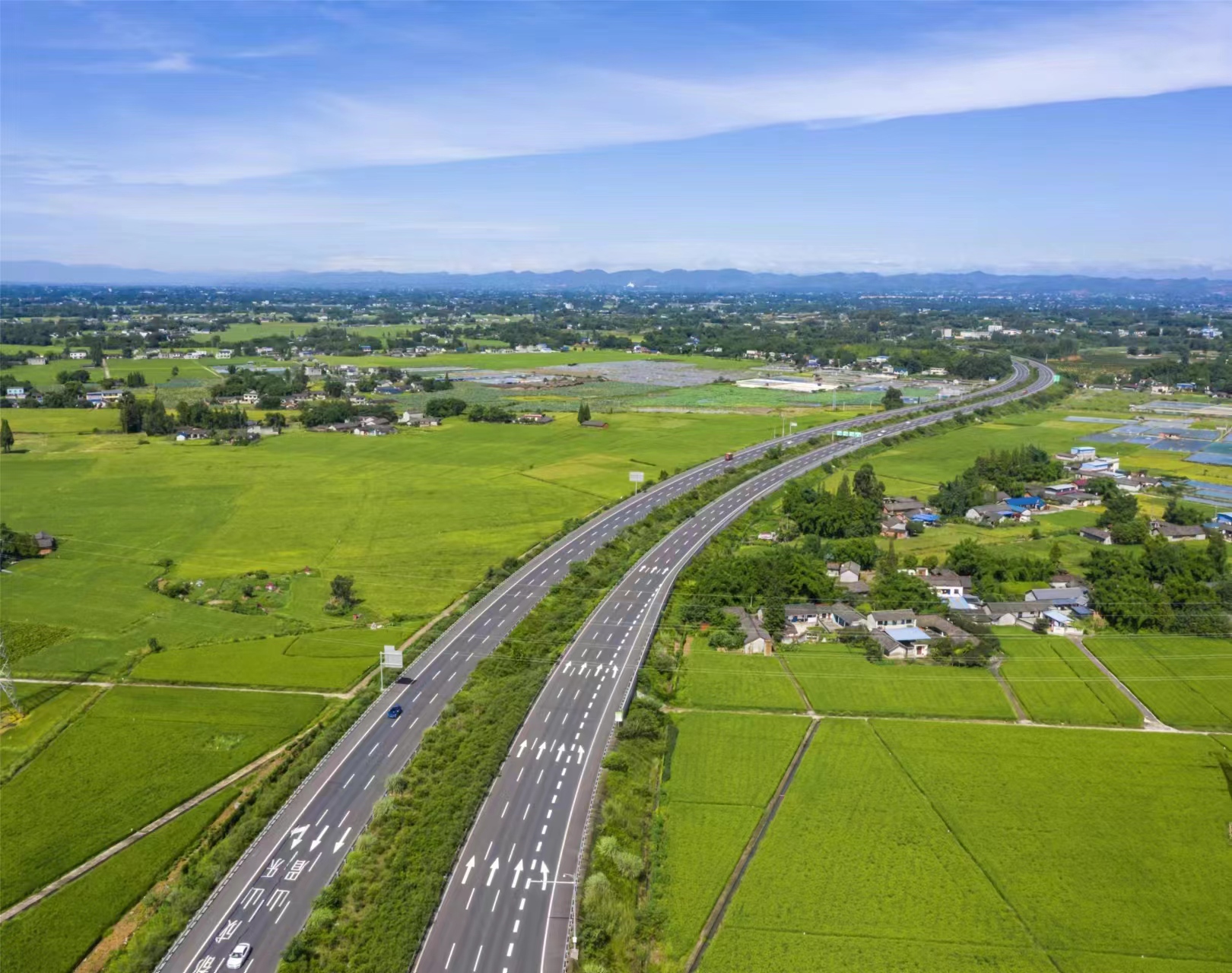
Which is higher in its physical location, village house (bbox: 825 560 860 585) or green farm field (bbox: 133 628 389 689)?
village house (bbox: 825 560 860 585)

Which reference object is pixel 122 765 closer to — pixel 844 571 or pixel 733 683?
pixel 733 683

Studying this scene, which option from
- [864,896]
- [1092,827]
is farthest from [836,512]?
[864,896]

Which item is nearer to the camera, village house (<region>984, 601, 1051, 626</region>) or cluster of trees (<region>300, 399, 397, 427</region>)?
village house (<region>984, 601, 1051, 626</region>)

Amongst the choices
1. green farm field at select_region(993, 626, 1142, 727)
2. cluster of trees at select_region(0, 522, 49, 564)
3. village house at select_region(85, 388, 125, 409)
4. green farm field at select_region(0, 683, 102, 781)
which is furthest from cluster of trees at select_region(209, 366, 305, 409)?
green farm field at select_region(993, 626, 1142, 727)

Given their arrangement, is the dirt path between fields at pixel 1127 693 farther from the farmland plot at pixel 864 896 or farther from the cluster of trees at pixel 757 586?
the farmland plot at pixel 864 896

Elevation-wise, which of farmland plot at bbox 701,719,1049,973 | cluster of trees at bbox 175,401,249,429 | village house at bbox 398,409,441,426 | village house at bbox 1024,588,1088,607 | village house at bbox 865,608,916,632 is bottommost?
farmland plot at bbox 701,719,1049,973

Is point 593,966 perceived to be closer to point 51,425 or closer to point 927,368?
point 51,425

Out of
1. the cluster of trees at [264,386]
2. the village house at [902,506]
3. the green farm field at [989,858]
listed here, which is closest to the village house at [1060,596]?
the green farm field at [989,858]

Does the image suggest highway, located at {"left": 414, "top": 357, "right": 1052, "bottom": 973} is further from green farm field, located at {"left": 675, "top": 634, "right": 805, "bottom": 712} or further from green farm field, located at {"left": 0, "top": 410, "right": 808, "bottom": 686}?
green farm field, located at {"left": 0, "top": 410, "right": 808, "bottom": 686}
